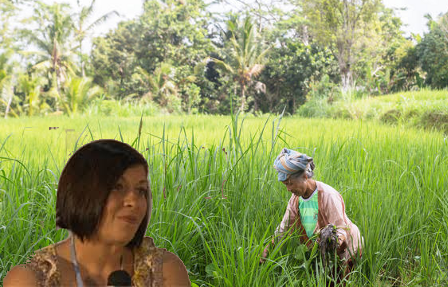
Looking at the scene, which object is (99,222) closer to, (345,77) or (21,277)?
(21,277)

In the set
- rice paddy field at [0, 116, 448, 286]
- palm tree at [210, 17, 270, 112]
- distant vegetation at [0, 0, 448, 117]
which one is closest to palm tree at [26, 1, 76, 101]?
distant vegetation at [0, 0, 448, 117]

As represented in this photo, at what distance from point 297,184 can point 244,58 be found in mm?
15081

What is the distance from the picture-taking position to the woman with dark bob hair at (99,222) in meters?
0.38

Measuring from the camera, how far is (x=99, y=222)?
395 mm

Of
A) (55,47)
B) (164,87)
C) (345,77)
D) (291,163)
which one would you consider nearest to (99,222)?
(291,163)

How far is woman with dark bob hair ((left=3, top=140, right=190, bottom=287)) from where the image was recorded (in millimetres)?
384

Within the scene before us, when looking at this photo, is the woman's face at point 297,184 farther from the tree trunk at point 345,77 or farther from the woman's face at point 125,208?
the tree trunk at point 345,77

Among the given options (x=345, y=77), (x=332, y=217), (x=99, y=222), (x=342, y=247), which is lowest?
(x=342, y=247)

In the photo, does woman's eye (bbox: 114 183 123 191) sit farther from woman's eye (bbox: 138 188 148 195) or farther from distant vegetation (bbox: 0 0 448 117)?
distant vegetation (bbox: 0 0 448 117)

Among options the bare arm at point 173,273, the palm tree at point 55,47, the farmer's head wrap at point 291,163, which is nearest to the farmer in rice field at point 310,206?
the farmer's head wrap at point 291,163

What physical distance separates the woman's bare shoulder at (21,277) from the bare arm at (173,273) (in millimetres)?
130

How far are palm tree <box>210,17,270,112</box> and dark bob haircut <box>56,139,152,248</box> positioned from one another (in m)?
15.2

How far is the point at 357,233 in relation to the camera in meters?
1.47

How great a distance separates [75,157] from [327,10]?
1246cm
